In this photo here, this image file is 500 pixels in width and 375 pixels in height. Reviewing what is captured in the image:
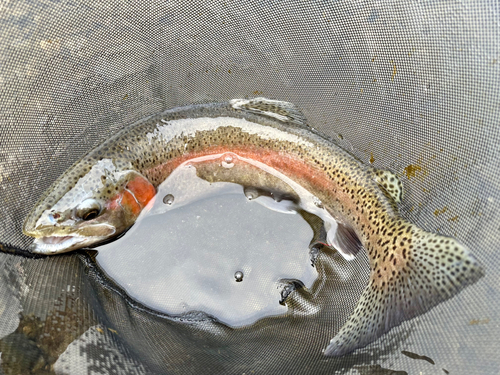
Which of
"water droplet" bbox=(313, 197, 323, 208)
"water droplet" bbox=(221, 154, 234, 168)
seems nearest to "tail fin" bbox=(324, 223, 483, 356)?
"water droplet" bbox=(313, 197, 323, 208)

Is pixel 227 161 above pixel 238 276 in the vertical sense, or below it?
above

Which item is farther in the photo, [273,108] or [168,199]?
[168,199]

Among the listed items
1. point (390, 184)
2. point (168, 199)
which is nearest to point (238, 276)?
point (168, 199)

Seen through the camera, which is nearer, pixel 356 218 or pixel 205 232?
pixel 356 218

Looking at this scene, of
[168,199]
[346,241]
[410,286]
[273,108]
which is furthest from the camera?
[168,199]

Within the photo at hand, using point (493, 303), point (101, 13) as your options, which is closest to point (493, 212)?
point (493, 303)

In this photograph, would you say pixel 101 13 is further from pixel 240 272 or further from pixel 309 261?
pixel 309 261

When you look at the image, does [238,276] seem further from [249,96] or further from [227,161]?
[249,96]
